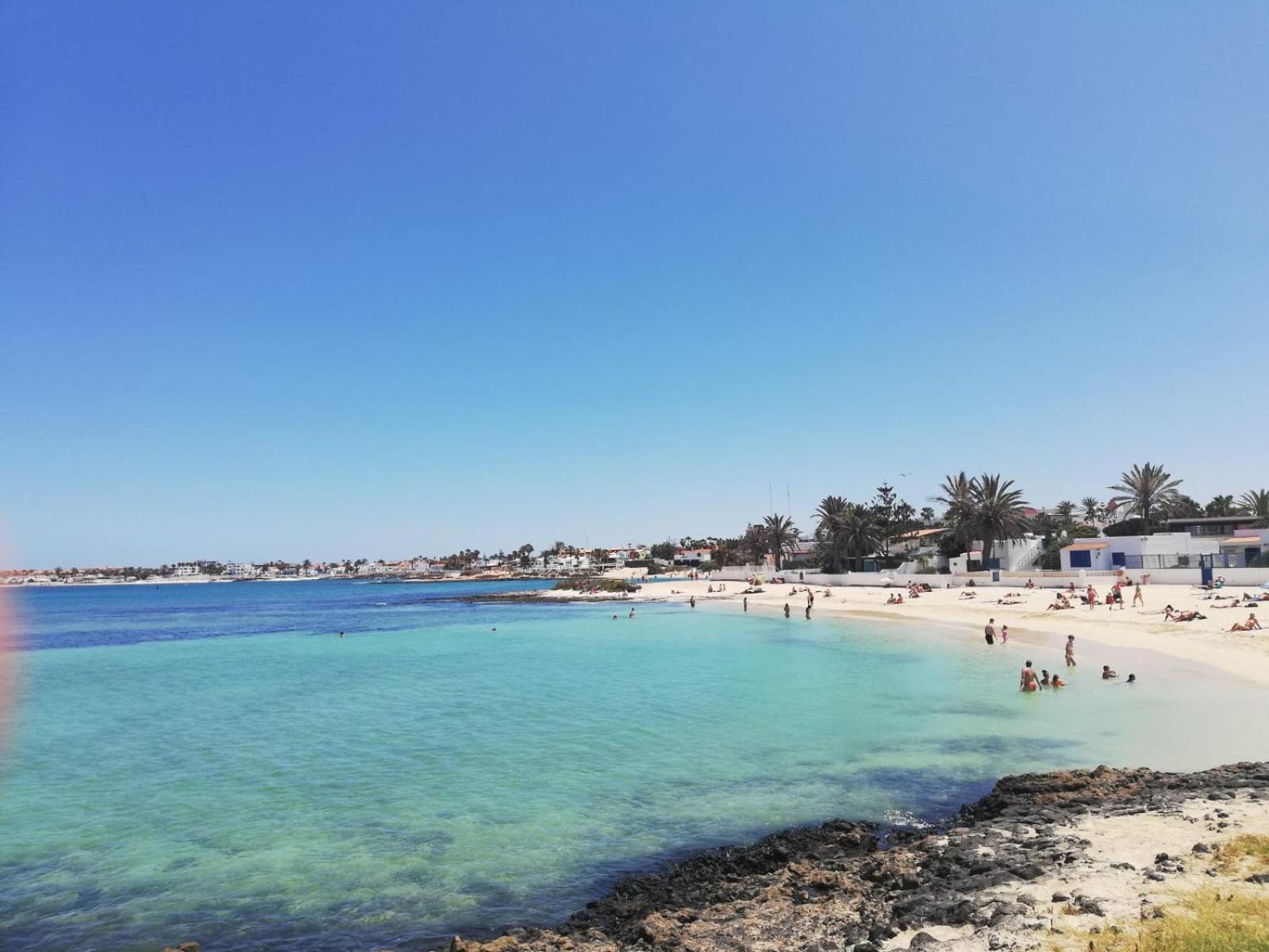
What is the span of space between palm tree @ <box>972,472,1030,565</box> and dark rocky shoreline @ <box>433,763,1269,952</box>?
58.2 m

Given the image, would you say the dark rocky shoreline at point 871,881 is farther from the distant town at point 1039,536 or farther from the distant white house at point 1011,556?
the distant white house at point 1011,556

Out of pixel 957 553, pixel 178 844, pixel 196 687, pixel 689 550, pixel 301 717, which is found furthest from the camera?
pixel 689 550

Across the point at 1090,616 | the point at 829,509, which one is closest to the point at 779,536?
the point at 829,509

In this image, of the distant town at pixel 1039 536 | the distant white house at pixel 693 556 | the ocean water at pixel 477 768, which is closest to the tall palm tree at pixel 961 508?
the distant town at pixel 1039 536

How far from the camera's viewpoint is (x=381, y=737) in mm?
22656

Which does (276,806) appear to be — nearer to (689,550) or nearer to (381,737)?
(381,737)

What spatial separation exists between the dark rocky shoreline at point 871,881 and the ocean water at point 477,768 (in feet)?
3.27

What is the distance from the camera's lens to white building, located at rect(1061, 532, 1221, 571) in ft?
187

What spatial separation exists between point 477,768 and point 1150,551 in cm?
5996

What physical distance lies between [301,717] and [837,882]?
72.6 feet

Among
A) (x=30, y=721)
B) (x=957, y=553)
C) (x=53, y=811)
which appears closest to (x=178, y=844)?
(x=53, y=811)

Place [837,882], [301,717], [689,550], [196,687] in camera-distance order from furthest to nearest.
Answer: [689,550] → [196,687] → [301,717] → [837,882]

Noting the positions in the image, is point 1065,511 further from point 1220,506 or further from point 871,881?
point 871,881

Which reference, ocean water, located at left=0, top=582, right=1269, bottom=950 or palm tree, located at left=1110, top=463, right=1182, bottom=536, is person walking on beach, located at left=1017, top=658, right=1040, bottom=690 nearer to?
ocean water, located at left=0, top=582, right=1269, bottom=950
